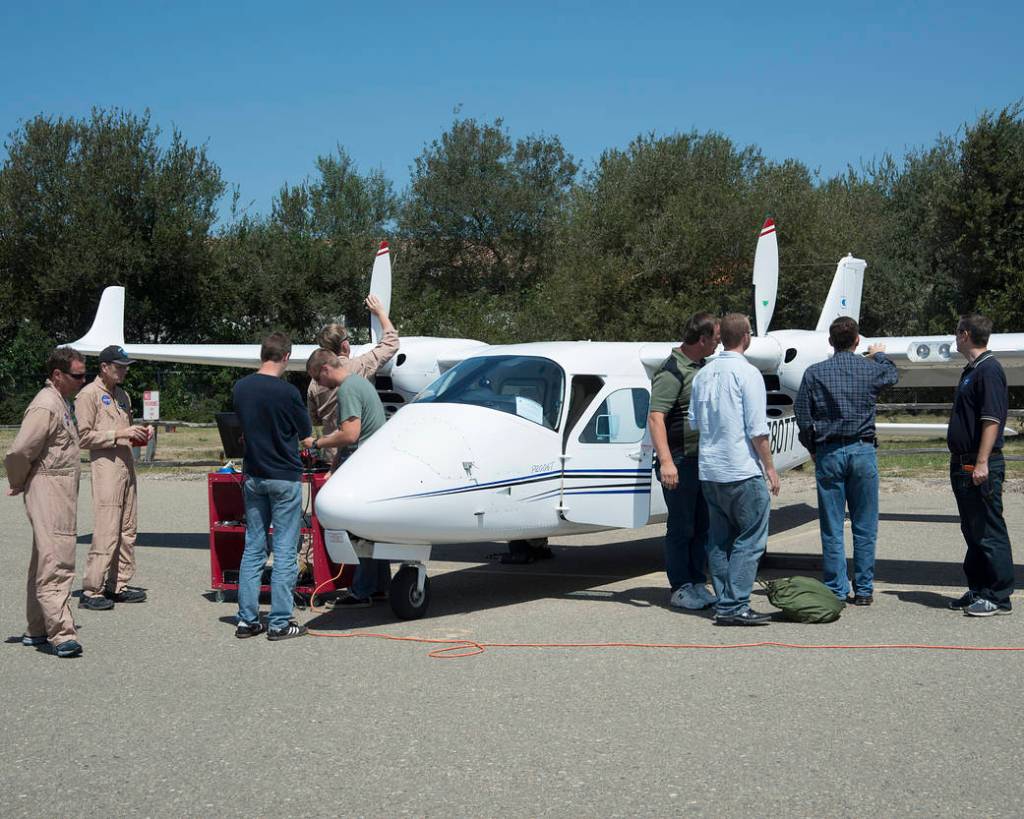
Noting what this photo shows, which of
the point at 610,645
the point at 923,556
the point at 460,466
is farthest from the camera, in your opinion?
the point at 923,556

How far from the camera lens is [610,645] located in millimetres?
6914

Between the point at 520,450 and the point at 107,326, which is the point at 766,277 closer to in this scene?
the point at 520,450

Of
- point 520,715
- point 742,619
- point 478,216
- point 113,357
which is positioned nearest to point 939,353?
point 742,619

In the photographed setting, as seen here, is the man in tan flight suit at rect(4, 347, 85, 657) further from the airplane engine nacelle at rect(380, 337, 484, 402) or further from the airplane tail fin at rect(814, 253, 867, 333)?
the airplane tail fin at rect(814, 253, 867, 333)

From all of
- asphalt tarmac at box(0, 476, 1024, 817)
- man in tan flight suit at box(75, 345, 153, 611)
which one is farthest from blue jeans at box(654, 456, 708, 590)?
man in tan flight suit at box(75, 345, 153, 611)

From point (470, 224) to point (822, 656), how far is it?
46972mm

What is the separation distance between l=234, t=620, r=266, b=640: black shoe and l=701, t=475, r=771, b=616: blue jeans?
3239mm

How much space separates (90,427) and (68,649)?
2245 millimetres

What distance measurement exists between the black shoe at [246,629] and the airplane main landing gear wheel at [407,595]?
102cm

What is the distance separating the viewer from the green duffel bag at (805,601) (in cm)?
739

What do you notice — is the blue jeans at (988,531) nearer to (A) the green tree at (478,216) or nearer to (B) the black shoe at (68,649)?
(B) the black shoe at (68,649)

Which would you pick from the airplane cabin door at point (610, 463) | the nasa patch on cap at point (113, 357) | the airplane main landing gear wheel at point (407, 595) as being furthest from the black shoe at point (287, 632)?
the nasa patch on cap at point (113, 357)

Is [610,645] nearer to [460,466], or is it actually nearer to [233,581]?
[460,466]

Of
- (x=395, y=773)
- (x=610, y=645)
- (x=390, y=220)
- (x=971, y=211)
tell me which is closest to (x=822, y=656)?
(x=610, y=645)
